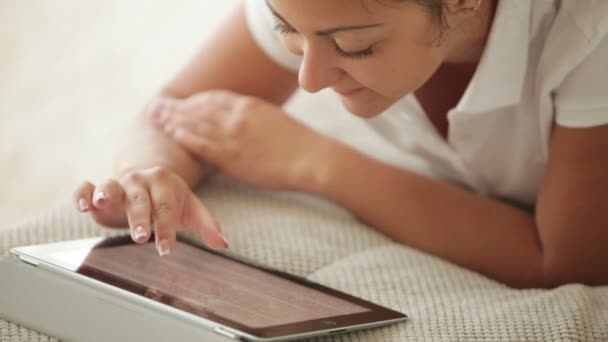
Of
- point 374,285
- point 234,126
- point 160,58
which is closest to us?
point 374,285

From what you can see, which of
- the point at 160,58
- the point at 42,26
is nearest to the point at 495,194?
the point at 160,58

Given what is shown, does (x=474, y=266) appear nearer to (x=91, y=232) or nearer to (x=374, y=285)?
(x=374, y=285)

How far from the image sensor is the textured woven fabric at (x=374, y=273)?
2.40ft

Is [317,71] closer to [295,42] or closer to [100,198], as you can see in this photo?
[295,42]

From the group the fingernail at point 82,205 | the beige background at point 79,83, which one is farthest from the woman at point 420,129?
the beige background at point 79,83

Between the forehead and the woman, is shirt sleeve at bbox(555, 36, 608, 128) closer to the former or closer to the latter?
the woman

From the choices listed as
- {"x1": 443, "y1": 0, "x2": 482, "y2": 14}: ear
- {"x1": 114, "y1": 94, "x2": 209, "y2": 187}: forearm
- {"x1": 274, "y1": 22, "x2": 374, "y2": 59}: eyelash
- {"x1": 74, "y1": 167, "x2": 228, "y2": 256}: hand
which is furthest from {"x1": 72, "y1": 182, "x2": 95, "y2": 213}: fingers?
{"x1": 443, "y1": 0, "x2": 482, "y2": 14}: ear

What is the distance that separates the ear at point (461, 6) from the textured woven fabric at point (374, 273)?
25 cm

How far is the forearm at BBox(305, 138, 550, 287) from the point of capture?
2.89 ft

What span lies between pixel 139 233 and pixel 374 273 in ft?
0.76

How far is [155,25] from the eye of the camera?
1.46m

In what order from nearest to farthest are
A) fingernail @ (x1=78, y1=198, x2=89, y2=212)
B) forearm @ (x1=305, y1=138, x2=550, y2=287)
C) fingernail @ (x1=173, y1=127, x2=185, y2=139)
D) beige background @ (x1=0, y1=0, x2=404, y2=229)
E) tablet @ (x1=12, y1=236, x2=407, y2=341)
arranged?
tablet @ (x1=12, y1=236, x2=407, y2=341) < fingernail @ (x1=78, y1=198, x2=89, y2=212) < forearm @ (x1=305, y1=138, x2=550, y2=287) < fingernail @ (x1=173, y1=127, x2=185, y2=139) < beige background @ (x1=0, y1=0, x2=404, y2=229)

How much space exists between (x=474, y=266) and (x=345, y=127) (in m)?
0.31

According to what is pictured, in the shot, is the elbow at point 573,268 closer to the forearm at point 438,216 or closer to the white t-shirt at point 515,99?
the forearm at point 438,216
